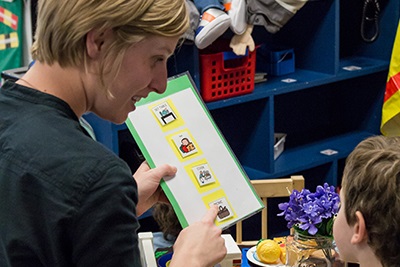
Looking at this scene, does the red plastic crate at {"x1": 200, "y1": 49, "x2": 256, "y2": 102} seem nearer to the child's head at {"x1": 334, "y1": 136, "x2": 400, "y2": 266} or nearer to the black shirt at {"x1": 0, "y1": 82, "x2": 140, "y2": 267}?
the child's head at {"x1": 334, "y1": 136, "x2": 400, "y2": 266}

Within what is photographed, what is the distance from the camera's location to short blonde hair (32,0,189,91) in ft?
3.30

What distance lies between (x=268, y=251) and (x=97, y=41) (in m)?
0.92

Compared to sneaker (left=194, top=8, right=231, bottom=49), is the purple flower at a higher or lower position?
lower

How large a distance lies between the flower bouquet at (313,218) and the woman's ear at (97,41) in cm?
77

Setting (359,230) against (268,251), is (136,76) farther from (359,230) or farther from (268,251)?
(268,251)

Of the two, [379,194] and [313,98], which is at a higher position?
[379,194]

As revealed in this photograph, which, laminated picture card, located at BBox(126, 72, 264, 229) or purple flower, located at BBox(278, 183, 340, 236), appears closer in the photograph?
laminated picture card, located at BBox(126, 72, 264, 229)

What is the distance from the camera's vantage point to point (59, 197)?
0.98 meters

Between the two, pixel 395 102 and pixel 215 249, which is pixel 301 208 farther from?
pixel 395 102

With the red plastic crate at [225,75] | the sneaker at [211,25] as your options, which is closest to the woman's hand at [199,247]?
the sneaker at [211,25]

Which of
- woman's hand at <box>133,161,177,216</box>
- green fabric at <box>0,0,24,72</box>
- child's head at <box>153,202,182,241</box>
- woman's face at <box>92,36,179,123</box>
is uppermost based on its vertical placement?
woman's face at <box>92,36,179,123</box>

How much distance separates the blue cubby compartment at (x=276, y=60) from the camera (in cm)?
309

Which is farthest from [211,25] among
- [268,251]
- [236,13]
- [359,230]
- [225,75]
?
[359,230]

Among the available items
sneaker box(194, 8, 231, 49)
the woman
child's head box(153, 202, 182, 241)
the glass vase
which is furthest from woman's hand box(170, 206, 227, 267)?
sneaker box(194, 8, 231, 49)
